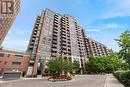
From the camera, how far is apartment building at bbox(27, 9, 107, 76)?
97.5m

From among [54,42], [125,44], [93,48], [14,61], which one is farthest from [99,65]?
[125,44]

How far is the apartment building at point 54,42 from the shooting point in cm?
9750

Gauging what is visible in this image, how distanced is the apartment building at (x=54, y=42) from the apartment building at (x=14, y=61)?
3.00 meters

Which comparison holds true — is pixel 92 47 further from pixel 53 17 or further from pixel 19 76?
pixel 19 76

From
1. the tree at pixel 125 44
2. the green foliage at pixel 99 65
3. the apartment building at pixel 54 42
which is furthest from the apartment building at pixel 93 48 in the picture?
the tree at pixel 125 44

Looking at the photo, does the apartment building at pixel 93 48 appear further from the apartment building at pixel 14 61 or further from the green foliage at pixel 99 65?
the apartment building at pixel 14 61

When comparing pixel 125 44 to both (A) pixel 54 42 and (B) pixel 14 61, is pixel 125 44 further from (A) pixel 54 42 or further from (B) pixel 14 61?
(A) pixel 54 42

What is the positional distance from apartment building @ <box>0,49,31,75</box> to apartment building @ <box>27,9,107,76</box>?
9.84ft

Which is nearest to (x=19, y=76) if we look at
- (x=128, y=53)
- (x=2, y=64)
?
(x=2, y=64)

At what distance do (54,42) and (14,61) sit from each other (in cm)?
3126

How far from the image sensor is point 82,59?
423 ft

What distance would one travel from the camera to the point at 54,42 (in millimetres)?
111812

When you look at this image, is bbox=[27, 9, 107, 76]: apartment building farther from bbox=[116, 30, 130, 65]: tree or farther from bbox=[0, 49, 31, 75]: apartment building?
bbox=[116, 30, 130, 65]: tree

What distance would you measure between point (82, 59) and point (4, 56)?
194ft
